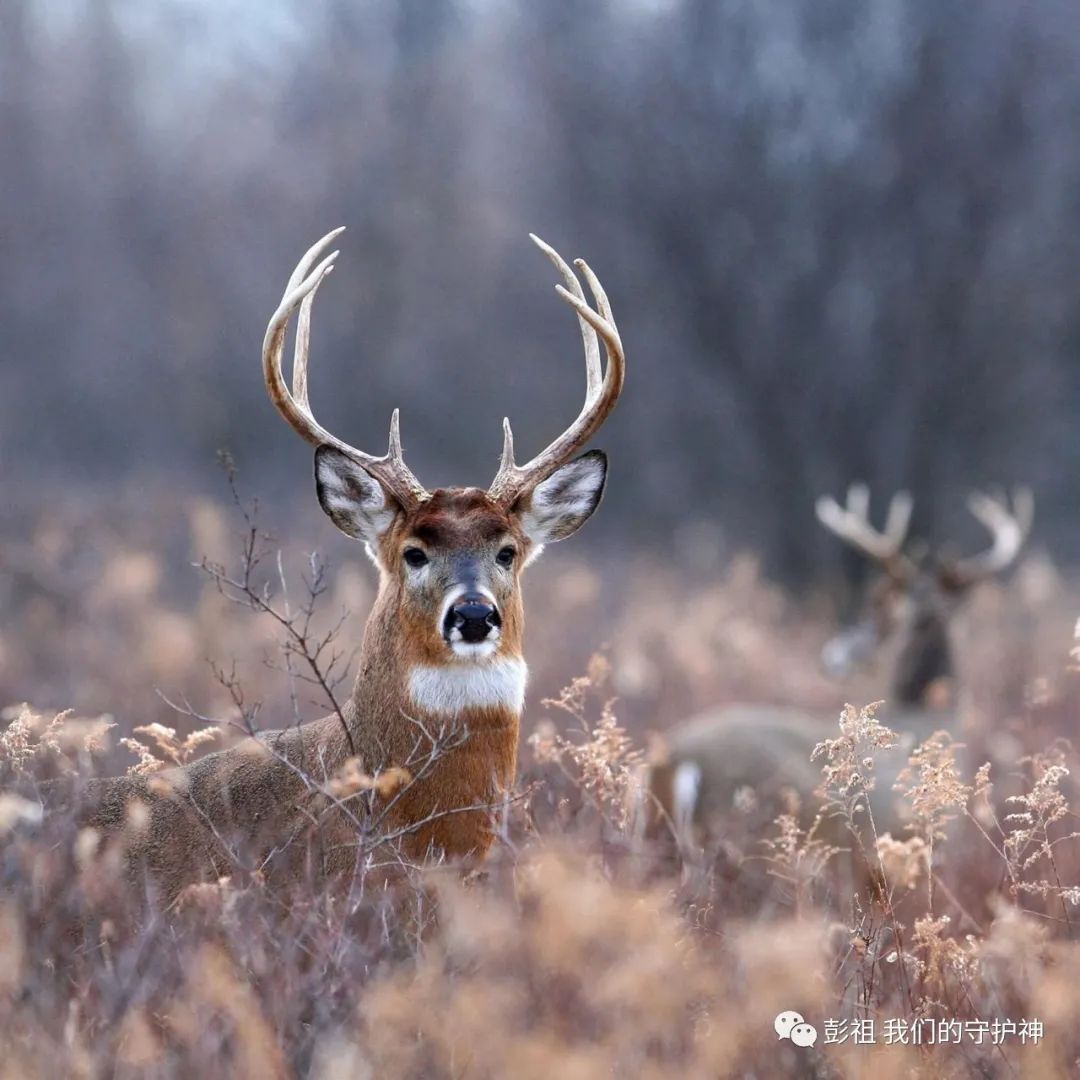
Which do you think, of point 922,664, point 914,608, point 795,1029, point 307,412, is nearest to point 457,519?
point 307,412

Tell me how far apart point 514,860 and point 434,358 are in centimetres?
2119

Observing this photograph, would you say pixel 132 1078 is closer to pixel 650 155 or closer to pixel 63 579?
pixel 63 579

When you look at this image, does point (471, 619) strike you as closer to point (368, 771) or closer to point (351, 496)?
point (368, 771)

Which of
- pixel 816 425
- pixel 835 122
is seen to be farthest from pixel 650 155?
pixel 816 425

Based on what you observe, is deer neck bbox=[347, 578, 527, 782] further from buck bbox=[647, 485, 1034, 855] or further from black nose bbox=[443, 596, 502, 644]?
buck bbox=[647, 485, 1034, 855]

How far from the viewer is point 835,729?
808cm

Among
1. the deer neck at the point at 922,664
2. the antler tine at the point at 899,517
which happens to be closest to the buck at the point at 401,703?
the deer neck at the point at 922,664

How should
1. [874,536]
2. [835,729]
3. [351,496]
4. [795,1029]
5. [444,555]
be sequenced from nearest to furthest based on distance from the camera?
[795,1029] < [444,555] < [351,496] < [835,729] < [874,536]

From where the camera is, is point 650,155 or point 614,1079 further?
point 650,155

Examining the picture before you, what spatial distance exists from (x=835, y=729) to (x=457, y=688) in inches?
145

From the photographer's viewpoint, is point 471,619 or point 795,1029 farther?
point 471,619

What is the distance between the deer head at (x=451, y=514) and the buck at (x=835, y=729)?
1008 millimetres

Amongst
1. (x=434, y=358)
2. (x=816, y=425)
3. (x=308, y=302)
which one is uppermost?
(x=434, y=358)

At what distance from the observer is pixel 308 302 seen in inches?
212
